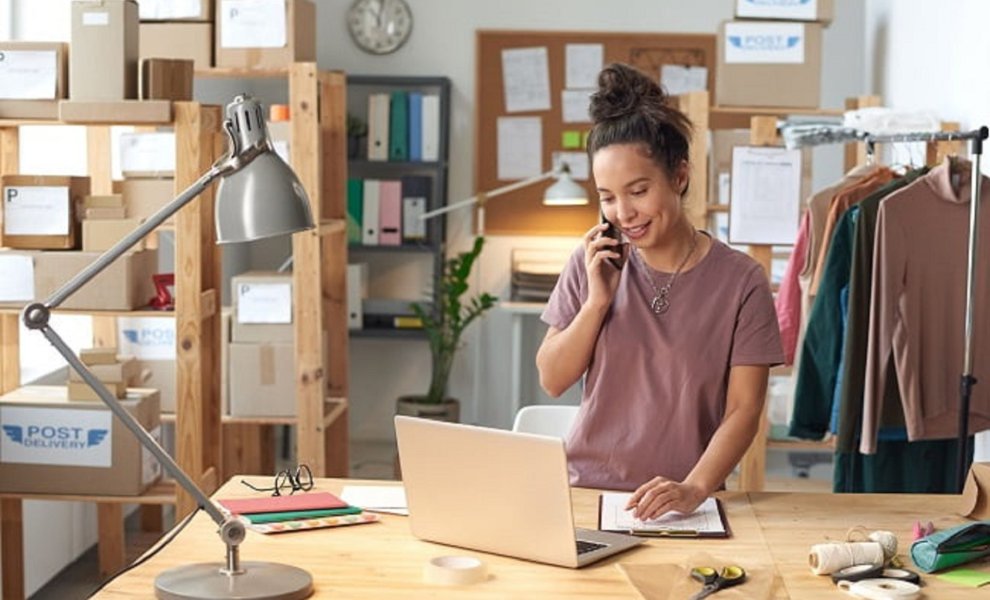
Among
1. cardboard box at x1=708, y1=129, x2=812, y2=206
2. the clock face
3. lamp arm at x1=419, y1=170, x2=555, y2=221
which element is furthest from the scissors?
the clock face

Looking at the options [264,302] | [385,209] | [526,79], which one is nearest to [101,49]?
[264,302]

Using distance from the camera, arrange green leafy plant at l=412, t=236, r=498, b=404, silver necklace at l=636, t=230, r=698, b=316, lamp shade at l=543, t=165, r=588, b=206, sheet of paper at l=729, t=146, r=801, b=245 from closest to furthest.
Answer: silver necklace at l=636, t=230, r=698, b=316, sheet of paper at l=729, t=146, r=801, b=245, lamp shade at l=543, t=165, r=588, b=206, green leafy plant at l=412, t=236, r=498, b=404

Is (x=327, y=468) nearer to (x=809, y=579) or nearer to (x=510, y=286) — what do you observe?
(x=510, y=286)

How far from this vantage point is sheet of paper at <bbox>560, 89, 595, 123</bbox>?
719cm

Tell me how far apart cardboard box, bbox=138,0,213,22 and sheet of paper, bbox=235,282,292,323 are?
84 centimetres

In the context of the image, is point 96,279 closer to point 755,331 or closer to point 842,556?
point 755,331

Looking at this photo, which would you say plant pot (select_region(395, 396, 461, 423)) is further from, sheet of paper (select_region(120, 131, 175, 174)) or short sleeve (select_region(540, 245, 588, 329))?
short sleeve (select_region(540, 245, 588, 329))

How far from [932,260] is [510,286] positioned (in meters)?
3.39

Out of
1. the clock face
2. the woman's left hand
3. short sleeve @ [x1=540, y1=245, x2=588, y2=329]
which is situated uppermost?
the clock face

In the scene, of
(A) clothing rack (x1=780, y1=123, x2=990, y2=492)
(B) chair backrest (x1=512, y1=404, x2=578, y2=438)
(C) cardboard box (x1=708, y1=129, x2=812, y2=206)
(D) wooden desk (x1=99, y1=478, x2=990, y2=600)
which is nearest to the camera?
(D) wooden desk (x1=99, y1=478, x2=990, y2=600)

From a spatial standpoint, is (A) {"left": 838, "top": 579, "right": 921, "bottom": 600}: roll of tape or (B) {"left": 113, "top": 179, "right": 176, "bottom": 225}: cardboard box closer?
(A) {"left": 838, "top": 579, "right": 921, "bottom": 600}: roll of tape

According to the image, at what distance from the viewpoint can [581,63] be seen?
282 inches

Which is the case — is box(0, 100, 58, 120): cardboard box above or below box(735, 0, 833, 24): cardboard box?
below

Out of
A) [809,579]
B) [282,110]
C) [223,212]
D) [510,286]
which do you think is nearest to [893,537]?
[809,579]
